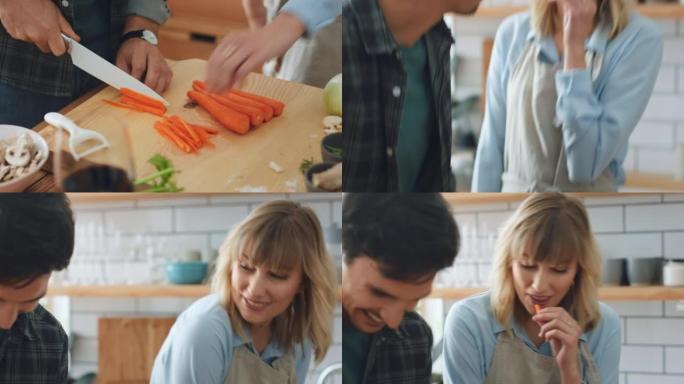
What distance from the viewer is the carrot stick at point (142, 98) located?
1.84 m

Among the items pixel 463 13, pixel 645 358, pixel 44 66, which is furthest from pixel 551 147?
pixel 44 66

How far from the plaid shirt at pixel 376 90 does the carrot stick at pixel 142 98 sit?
304 mm

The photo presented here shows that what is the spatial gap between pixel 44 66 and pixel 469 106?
2.78 feet

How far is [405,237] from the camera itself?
1901 millimetres

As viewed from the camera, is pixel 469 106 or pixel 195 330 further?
pixel 469 106

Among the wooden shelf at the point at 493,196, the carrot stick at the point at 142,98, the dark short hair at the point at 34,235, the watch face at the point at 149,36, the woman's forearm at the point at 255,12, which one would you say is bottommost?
the dark short hair at the point at 34,235

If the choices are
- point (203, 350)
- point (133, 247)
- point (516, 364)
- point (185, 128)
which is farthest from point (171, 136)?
point (516, 364)

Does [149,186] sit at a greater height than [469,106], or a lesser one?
lesser

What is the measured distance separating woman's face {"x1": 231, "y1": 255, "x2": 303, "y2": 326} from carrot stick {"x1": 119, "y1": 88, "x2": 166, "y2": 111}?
0.96 feet

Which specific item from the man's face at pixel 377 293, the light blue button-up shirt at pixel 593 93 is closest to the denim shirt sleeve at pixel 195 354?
the man's face at pixel 377 293

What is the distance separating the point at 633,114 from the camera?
1.83 meters

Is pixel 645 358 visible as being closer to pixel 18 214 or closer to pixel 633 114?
pixel 633 114

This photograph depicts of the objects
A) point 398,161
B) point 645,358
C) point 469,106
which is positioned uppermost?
point 469,106

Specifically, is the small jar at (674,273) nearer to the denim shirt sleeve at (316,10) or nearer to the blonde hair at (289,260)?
the blonde hair at (289,260)
